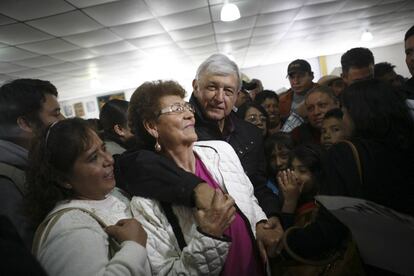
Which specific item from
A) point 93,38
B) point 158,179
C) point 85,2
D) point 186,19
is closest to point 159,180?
point 158,179

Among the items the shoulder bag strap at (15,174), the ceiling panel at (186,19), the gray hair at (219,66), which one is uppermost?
the ceiling panel at (186,19)

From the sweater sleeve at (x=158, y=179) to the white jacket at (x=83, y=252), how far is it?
0.21m

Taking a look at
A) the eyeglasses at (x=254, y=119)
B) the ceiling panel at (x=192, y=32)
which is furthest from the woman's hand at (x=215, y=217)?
the ceiling panel at (x=192, y=32)

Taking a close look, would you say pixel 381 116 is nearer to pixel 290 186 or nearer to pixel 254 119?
pixel 290 186

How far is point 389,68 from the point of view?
3467 mm

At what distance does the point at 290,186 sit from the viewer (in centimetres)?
171

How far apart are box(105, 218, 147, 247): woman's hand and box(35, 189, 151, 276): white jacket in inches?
0.9

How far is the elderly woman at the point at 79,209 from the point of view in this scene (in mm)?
882

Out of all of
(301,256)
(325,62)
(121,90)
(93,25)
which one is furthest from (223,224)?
(325,62)

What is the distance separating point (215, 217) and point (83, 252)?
459 millimetres

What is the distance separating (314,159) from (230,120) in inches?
25.1

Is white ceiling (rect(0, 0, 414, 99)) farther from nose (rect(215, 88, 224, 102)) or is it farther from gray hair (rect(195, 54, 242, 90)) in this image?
nose (rect(215, 88, 224, 102))

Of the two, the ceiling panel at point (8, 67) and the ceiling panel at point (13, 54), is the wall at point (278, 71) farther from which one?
the ceiling panel at point (13, 54)

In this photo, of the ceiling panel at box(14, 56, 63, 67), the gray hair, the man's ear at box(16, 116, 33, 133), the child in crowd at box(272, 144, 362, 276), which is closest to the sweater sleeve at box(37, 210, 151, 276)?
the child in crowd at box(272, 144, 362, 276)
